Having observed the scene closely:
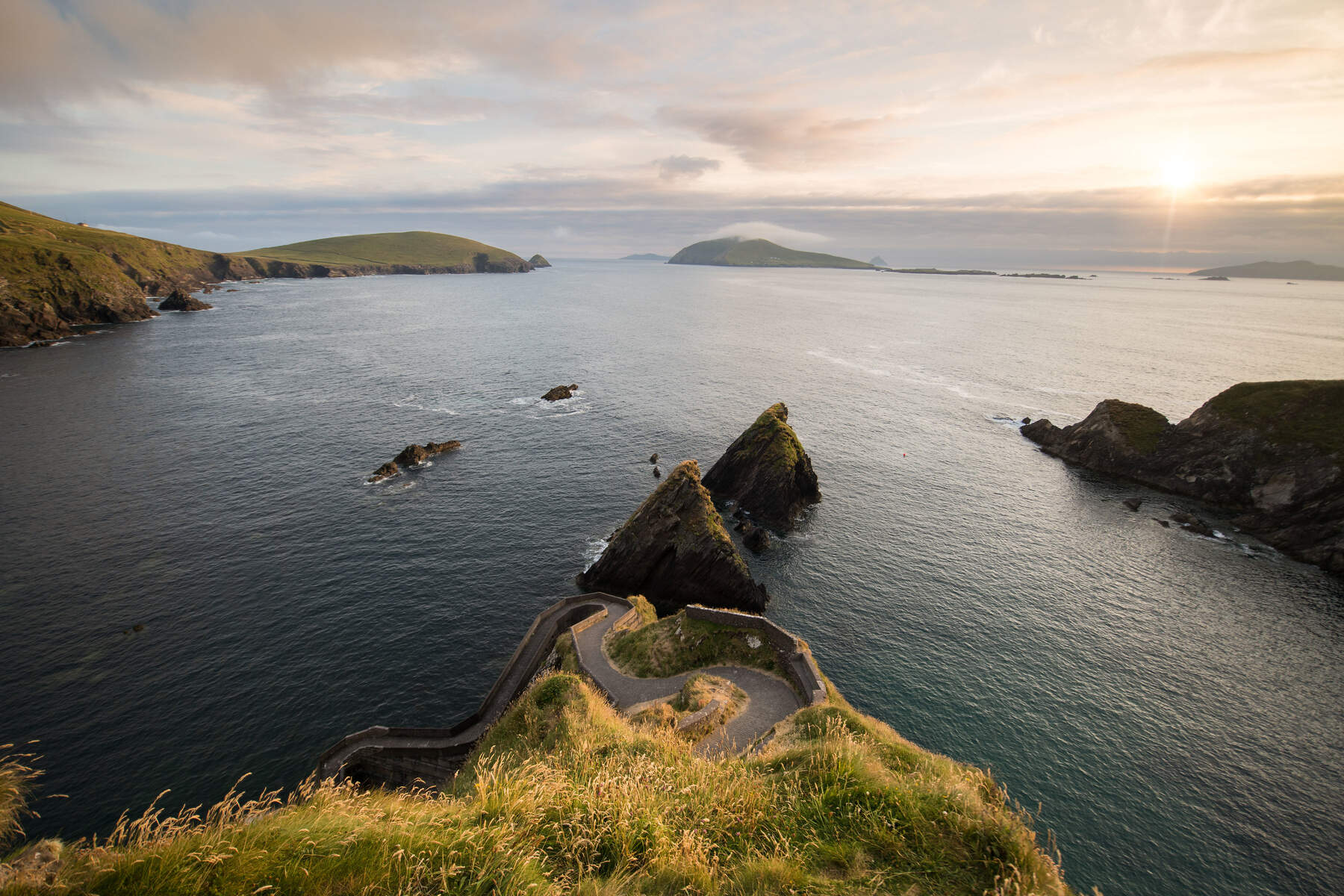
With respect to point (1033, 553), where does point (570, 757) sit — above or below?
above

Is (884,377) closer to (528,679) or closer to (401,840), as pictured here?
(528,679)

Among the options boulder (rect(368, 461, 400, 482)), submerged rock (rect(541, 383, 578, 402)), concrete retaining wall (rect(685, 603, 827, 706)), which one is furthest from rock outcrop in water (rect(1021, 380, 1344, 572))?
boulder (rect(368, 461, 400, 482))

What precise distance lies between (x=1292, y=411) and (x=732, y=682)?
3092 inches

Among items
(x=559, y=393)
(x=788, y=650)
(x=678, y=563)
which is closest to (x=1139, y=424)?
(x=678, y=563)

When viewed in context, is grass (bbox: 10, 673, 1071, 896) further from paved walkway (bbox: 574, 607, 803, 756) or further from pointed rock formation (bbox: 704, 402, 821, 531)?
pointed rock formation (bbox: 704, 402, 821, 531)

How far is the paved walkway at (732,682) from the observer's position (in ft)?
88.4

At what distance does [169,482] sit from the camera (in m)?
58.0

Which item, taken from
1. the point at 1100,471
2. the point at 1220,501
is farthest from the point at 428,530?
the point at 1220,501

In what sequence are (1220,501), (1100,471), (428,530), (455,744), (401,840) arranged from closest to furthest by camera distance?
(401,840)
(455,744)
(428,530)
(1220,501)
(1100,471)

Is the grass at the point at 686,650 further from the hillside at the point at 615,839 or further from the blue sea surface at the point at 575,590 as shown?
the hillside at the point at 615,839

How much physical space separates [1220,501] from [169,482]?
118 m

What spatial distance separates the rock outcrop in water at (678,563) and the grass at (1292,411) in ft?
214

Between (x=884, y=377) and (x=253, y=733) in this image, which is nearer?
(x=253, y=733)

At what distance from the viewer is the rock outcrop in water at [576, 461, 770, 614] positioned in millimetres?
45531
